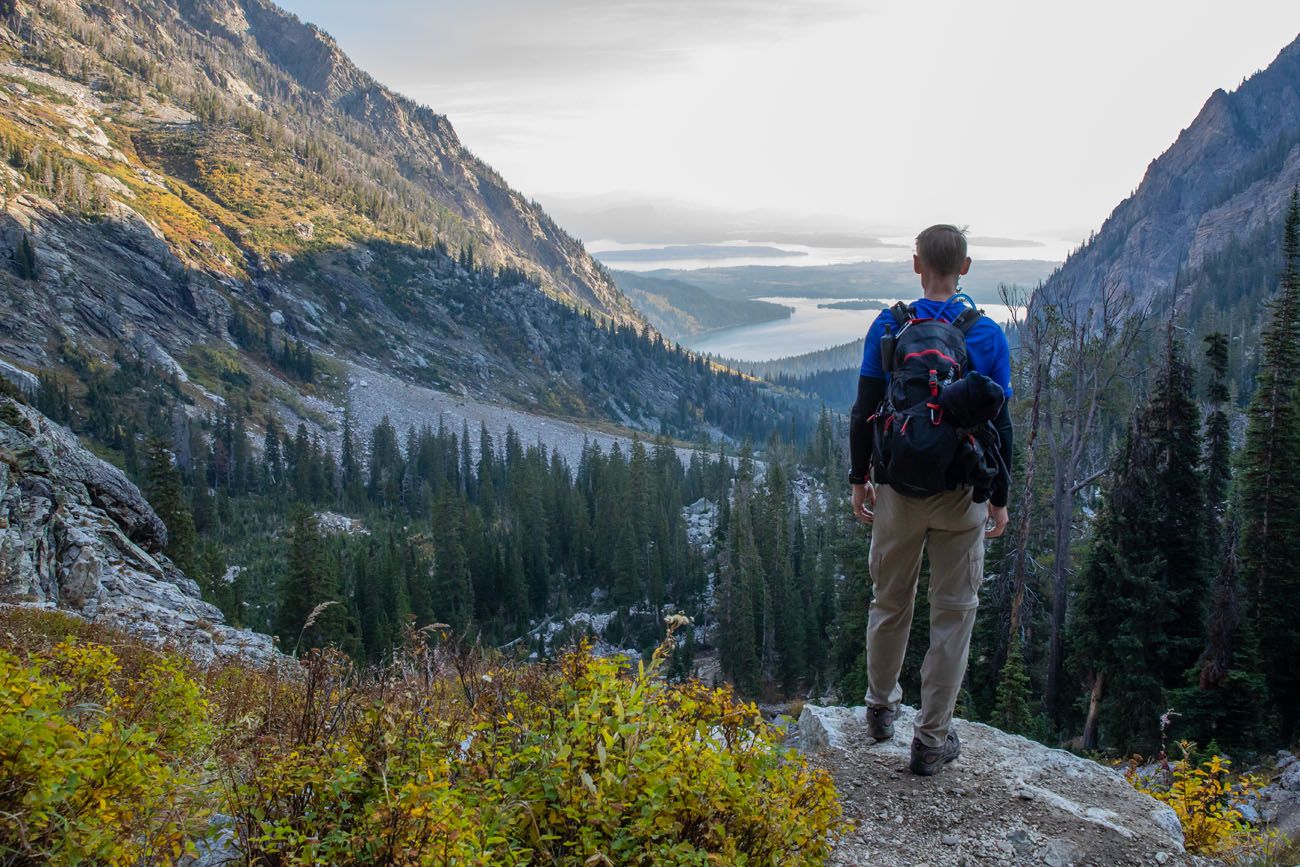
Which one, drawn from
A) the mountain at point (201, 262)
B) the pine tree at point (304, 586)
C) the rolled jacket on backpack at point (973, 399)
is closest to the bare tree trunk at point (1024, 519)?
the rolled jacket on backpack at point (973, 399)

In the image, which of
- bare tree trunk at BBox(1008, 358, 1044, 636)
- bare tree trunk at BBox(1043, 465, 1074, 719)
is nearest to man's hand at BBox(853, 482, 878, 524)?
bare tree trunk at BBox(1008, 358, 1044, 636)

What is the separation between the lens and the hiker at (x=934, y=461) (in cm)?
459

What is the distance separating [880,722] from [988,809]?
950 mm

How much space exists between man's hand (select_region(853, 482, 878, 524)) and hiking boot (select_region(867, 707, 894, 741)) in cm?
154

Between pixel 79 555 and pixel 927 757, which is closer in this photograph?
pixel 927 757

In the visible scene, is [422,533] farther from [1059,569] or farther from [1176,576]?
Answer: [1176,576]

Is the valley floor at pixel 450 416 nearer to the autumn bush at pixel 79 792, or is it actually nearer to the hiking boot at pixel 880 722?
the hiking boot at pixel 880 722

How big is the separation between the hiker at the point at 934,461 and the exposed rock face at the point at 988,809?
31cm

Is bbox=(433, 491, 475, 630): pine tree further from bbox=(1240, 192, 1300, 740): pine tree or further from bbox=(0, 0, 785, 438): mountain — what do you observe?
bbox=(0, 0, 785, 438): mountain

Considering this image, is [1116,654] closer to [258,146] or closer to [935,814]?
[935,814]

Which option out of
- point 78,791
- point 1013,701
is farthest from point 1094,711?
point 78,791

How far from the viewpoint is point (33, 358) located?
90125 millimetres

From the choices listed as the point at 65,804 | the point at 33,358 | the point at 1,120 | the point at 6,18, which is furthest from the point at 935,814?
the point at 6,18

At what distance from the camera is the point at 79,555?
1709 centimetres
